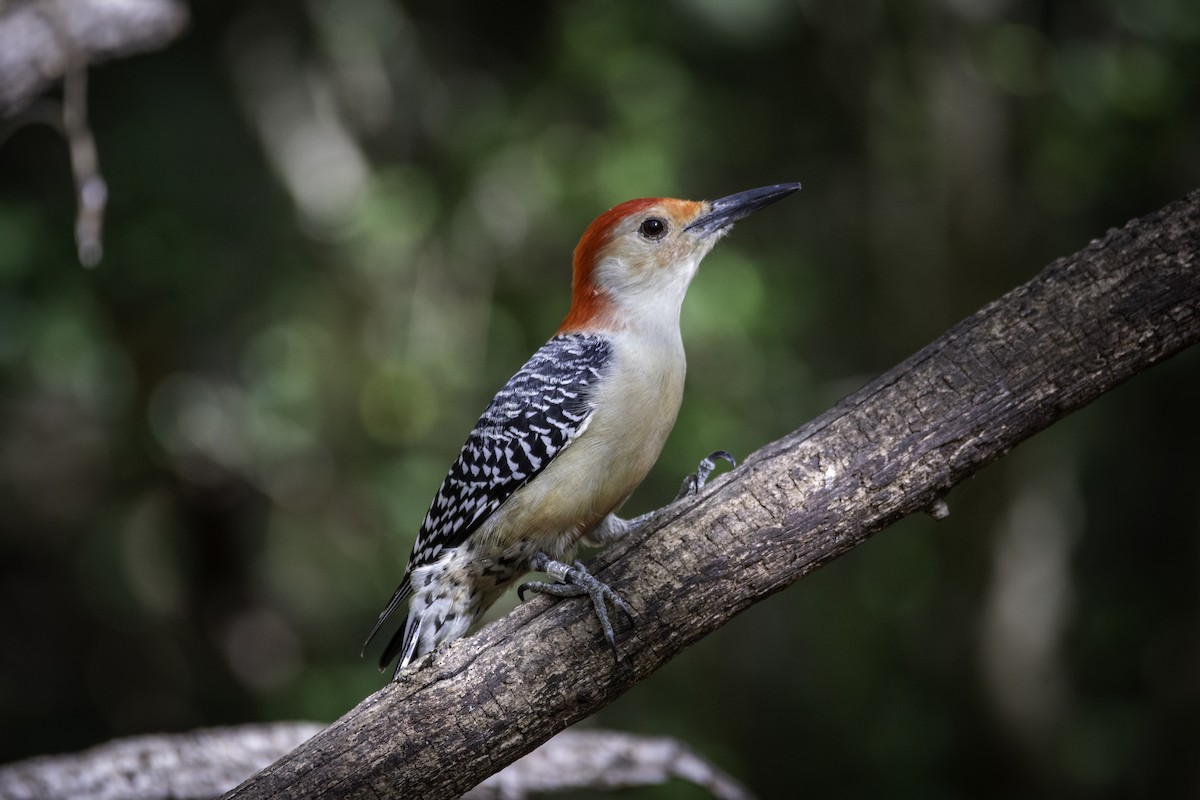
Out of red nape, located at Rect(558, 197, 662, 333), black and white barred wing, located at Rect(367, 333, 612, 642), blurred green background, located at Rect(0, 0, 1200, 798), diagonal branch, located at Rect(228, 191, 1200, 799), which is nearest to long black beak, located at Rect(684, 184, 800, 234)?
red nape, located at Rect(558, 197, 662, 333)

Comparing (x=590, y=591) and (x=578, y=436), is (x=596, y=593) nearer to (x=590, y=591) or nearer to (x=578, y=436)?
(x=590, y=591)

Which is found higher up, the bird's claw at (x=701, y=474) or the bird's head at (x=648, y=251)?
the bird's head at (x=648, y=251)

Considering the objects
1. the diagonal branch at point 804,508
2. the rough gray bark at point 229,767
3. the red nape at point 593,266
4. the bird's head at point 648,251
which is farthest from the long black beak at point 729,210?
the rough gray bark at point 229,767

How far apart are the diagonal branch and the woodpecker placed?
1.24ft

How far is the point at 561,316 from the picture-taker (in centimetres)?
652

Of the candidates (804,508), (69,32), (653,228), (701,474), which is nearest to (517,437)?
(701,474)

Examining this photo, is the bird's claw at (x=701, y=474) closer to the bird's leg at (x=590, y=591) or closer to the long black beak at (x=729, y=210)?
the bird's leg at (x=590, y=591)

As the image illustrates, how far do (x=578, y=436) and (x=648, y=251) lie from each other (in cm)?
74

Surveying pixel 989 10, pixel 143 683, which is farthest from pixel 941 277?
pixel 143 683

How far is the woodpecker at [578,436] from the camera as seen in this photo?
3.32 m

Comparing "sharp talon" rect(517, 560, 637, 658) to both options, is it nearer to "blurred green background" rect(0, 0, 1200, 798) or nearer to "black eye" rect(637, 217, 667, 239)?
"black eye" rect(637, 217, 667, 239)

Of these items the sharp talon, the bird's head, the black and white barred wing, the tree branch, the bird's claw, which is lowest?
the sharp talon

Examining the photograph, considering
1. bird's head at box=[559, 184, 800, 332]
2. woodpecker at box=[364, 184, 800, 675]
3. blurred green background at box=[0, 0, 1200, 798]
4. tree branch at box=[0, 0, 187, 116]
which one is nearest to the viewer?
woodpecker at box=[364, 184, 800, 675]

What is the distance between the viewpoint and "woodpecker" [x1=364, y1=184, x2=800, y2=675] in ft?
10.9
